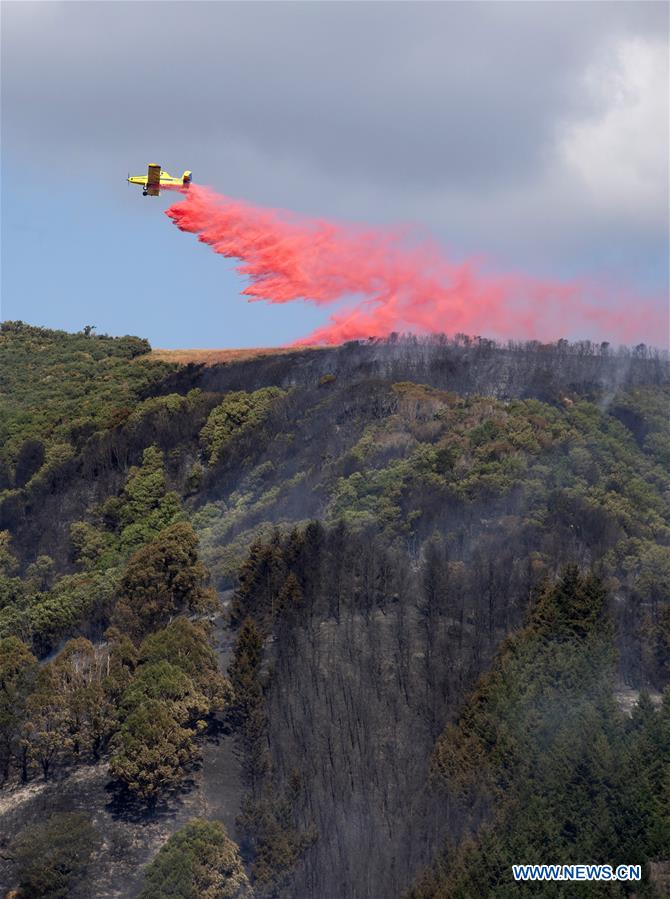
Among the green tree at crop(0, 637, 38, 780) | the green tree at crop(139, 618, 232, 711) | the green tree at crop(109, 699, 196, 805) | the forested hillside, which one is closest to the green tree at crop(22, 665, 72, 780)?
the forested hillside

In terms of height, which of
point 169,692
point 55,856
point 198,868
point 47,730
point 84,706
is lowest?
point 55,856

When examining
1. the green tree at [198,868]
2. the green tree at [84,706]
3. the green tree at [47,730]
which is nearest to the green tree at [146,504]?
the green tree at [84,706]

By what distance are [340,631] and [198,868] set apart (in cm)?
2592

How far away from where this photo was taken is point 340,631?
9281 centimetres

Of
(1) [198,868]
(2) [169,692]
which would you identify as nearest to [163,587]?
(2) [169,692]

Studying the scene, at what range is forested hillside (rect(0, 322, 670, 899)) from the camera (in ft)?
234

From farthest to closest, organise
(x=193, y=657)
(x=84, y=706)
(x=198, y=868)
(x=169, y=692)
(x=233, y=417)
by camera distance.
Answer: (x=233, y=417), (x=193, y=657), (x=169, y=692), (x=84, y=706), (x=198, y=868)

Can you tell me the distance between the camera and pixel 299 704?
84.4 metres

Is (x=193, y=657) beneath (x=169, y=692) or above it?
above

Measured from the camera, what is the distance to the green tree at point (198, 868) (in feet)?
Answer: 222

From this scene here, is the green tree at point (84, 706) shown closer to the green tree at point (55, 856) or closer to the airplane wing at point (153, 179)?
the green tree at point (55, 856)

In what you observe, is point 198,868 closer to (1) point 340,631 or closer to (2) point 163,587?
(1) point 340,631

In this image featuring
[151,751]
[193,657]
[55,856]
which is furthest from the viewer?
[193,657]

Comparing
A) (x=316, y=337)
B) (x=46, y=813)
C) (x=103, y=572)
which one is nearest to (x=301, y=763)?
(x=46, y=813)
